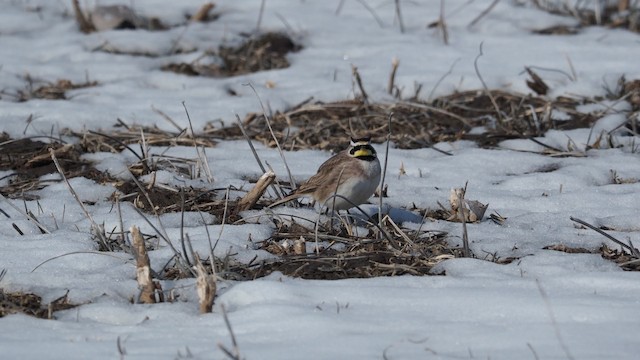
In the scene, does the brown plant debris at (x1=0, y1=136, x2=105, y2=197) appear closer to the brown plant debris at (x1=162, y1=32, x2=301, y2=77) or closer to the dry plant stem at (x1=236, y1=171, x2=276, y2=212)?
the dry plant stem at (x1=236, y1=171, x2=276, y2=212)

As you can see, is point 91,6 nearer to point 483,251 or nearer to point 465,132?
point 465,132

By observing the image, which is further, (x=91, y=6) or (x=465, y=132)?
(x=91, y=6)

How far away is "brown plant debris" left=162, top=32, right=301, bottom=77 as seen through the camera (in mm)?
8516

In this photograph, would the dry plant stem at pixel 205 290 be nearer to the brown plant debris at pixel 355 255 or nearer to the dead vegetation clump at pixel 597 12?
the brown plant debris at pixel 355 255

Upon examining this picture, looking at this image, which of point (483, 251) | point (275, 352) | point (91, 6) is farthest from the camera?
point (91, 6)

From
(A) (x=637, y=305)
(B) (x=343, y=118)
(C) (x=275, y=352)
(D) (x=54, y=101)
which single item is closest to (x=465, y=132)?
(B) (x=343, y=118)

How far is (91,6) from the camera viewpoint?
9883 mm

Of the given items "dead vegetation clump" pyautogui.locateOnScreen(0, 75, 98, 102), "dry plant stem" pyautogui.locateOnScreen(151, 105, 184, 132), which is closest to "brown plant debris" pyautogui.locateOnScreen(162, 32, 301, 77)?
"dead vegetation clump" pyautogui.locateOnScreen(0, 75, 98, 102)

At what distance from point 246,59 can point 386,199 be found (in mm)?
3217

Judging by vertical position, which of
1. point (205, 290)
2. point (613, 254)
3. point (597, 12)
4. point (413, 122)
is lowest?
point (413, 122)

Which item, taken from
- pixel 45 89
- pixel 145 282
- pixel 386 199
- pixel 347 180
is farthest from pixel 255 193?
pixel 45 89

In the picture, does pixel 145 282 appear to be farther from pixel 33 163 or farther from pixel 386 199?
pixel 33 163

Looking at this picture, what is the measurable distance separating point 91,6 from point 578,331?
725 cm

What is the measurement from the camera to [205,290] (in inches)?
152
